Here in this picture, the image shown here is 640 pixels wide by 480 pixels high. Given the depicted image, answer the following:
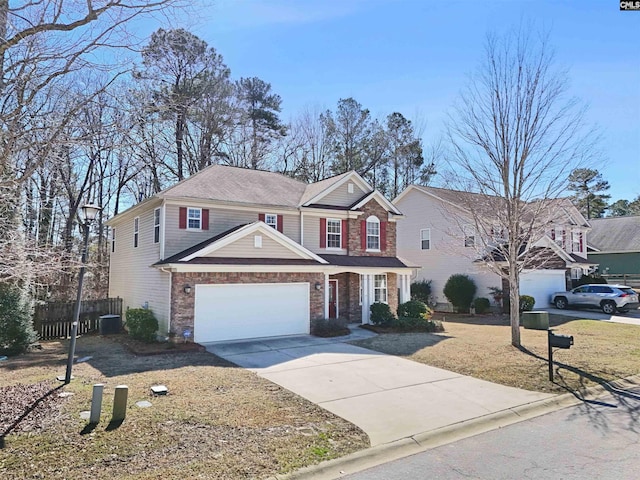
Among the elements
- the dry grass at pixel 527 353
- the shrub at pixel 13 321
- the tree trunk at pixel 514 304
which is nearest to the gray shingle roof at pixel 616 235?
the dry grass at pixel 527 353

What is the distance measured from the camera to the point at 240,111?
93.6ft

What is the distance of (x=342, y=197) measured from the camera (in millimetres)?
20375

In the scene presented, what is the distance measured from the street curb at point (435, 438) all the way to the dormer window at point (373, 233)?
12.8 metres

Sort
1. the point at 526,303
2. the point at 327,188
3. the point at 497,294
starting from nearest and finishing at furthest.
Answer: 1. the point at 327,188
2. the point at 526,303
3. the point at 497,294

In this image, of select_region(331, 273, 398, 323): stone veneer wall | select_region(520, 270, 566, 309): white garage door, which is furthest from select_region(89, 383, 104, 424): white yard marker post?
select_region(520, 270, 566, 309): white garage door

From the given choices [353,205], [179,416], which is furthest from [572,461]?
[353,205]

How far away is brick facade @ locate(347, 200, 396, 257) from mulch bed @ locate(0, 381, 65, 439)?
13.7 meters

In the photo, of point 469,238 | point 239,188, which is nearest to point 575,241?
point 469,238

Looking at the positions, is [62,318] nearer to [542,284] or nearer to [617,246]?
[542,284]

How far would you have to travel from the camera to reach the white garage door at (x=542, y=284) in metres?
24.6

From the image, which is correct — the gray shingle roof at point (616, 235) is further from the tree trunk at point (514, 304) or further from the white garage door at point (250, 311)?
the white garage door at point (250, 311)

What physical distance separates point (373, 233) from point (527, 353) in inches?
396

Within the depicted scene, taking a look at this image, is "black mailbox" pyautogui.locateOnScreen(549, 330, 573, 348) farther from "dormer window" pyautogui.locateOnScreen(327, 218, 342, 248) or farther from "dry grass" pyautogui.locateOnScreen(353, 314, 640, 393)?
"dormer window" pyautogui.locateOnScreen(327, 218, 342, 248)

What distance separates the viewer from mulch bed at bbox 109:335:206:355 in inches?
500
